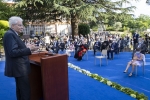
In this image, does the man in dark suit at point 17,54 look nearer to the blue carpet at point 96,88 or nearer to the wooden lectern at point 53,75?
the wooden lectern at point 53,75

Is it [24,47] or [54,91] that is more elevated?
[24,47]

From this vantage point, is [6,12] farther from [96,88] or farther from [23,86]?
[23,86]

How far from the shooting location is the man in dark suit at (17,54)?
2617 millimetres

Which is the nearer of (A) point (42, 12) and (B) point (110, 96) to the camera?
(B) point (110, 96)

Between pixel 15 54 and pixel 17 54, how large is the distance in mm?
25

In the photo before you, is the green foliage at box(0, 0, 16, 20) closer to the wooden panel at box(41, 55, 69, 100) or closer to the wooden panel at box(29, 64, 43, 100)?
the wooden panel at box(29, 64, 43, 100)

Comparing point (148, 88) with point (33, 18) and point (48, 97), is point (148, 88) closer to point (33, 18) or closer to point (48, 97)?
Answer: point (48, 97)

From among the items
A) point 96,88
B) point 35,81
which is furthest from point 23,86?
point 96,88

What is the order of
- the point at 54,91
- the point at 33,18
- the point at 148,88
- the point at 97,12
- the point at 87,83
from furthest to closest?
the point at 33,18
the point at 97,12
the point at 87,83
the point at 148,88
the point at 54,91

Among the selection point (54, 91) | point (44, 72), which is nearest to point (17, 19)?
point (44, 72)

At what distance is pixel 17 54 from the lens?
2609 millimetres

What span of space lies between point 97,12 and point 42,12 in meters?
5.89

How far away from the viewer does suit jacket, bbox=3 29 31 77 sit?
261cm

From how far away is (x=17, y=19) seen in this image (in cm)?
268
